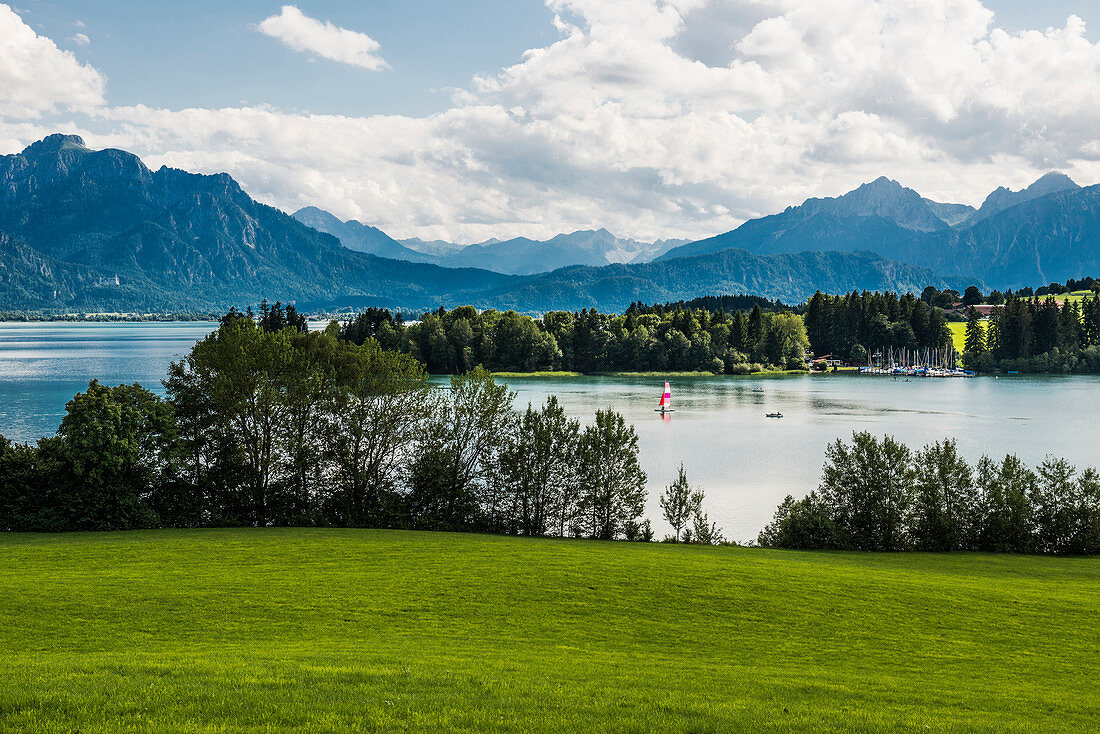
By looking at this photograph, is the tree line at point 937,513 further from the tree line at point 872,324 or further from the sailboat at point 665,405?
the tree line at point 872,324

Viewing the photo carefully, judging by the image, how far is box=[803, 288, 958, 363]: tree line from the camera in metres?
176

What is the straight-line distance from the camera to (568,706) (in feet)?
41.8

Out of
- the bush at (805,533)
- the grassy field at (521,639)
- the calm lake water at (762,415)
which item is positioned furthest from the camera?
the calm lake water at (762,415)

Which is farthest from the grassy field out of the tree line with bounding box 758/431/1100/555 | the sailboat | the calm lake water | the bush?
the sailboat

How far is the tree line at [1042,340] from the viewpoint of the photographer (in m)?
155

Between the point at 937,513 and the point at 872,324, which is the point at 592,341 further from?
the point at 937,513

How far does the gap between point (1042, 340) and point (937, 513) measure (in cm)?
15490

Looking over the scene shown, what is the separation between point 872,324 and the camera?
17675 cm

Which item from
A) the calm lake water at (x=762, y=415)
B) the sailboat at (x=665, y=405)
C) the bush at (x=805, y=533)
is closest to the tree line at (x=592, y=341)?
the calm lake water at (x=762, y=415)

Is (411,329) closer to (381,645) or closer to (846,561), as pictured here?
(846,561)

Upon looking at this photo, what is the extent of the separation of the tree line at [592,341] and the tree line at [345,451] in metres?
104

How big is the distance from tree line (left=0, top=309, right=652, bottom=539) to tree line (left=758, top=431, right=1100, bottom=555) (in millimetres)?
9698

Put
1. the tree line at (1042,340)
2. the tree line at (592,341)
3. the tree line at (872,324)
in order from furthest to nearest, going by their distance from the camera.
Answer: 1. the tree line at (872,324)
2. the tree line at (1042,340)
3. the tree line at (592,341)

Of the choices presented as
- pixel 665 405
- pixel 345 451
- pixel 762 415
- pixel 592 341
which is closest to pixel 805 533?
pixel 345 451
